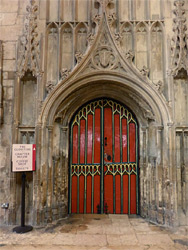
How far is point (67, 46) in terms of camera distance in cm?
611

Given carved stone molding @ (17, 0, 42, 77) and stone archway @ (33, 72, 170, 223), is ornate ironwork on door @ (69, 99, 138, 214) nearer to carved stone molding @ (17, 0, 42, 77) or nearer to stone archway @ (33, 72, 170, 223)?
stone archway @ (33, 72, 170, 223)

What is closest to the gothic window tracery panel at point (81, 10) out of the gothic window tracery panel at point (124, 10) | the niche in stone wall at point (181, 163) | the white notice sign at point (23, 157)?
the gothic window tracery panel at point (124, 10)

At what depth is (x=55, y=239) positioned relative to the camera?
15.2ft

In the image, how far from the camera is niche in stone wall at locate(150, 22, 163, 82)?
5914 mm

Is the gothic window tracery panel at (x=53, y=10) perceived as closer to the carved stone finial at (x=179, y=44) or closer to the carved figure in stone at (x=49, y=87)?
the carved figure in stone at (x=49, y=87)

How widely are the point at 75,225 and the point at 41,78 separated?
3.72 meters

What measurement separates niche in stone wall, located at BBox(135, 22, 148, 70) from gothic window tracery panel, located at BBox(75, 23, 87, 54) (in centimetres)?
139

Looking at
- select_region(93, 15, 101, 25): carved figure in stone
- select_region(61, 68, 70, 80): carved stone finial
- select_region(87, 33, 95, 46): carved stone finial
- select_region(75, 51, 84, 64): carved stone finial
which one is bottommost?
select_region(61, 68, 70, 80): carved stone finial

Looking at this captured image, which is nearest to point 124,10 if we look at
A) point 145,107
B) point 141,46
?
point 141,46

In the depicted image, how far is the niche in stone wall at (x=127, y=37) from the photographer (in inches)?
239

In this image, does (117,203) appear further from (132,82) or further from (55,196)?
→ (132,82)

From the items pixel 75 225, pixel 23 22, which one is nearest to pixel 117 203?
pixel 75 225

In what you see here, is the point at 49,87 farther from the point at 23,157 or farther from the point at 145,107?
the point at 145,107

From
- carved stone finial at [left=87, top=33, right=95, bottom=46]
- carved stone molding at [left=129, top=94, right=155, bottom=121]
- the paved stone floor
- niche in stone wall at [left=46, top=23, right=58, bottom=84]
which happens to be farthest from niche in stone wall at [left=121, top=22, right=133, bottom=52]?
the paved stone floor
